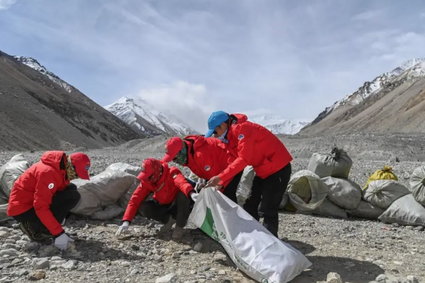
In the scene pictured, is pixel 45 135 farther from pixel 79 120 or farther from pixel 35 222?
pixel 35 222

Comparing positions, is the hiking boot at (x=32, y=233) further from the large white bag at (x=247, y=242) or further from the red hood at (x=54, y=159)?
the large white bag at (x=247, y=242)

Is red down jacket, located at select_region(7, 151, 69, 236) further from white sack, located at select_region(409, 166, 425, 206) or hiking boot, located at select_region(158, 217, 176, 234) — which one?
white sack, located at select_region(409, 166, 425, 206)

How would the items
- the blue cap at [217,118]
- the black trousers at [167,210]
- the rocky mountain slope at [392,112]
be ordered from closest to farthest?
the blue cap at [217,118] → the black trousers at [167,210] → the rocky mountain slope at [392,112]

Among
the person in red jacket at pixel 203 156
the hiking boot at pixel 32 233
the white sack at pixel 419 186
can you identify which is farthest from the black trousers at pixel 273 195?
the white sack at pixel 419 186

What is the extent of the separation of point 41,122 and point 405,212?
44.3 m

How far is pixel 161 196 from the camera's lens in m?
4.39

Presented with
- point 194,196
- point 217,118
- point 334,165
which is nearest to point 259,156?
point 217,118

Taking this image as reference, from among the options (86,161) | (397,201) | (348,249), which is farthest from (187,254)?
(397,201)

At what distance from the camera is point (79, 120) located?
60000 millimetres

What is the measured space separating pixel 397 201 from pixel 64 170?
4.23m

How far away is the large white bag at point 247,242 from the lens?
3188mm

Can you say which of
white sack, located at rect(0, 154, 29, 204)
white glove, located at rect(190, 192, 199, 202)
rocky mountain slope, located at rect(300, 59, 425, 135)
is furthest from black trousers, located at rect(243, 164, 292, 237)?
rocky mountain slope, located at rect(300, 59, 425, 135)

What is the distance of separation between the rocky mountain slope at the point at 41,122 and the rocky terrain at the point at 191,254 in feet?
90.6

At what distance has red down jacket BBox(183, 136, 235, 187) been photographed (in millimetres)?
4227
